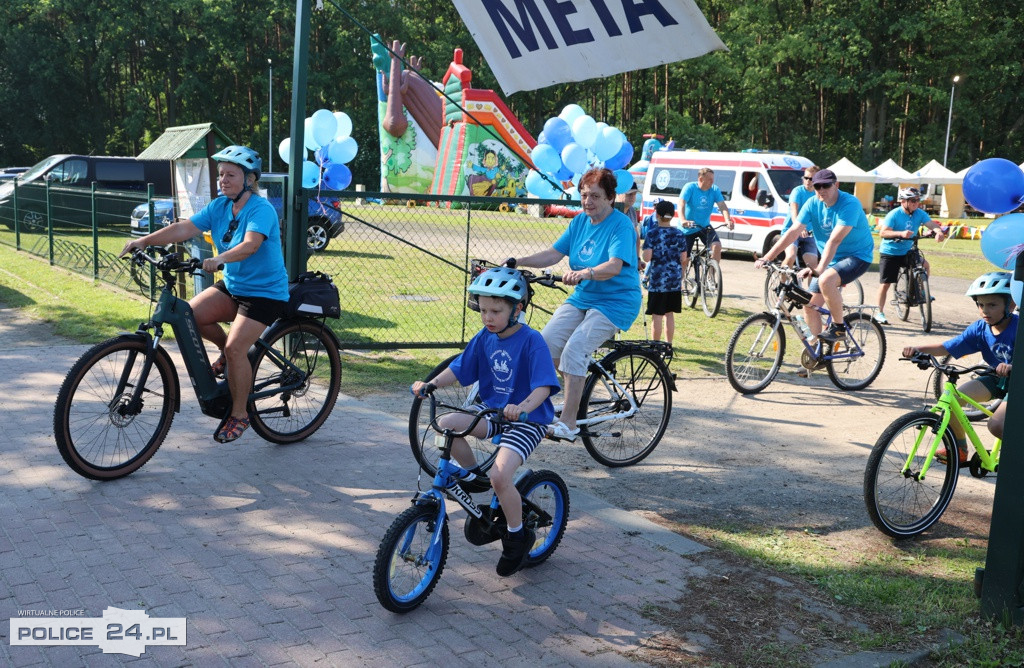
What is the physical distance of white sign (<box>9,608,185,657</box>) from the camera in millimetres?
3570

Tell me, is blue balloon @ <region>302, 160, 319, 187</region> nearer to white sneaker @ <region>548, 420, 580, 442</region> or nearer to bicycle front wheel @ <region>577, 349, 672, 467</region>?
bicycle front wheel @ <region>577, 349, 672, 467</region>

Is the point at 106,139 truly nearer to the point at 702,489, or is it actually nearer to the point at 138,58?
the point at 138,58

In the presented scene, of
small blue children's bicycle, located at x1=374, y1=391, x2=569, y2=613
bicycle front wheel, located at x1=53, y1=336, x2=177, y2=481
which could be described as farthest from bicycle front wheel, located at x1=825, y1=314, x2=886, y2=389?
bicycle front wheel, located at x1=53, y1=336, x2=177, y2=481

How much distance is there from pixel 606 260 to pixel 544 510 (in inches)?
80.3

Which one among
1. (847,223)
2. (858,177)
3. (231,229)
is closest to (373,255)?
(847,223)

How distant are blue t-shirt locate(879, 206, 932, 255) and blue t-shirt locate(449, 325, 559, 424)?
979 centimetres

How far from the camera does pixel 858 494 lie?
5.99 m

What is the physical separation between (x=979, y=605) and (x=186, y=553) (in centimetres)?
368

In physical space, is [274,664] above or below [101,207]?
below

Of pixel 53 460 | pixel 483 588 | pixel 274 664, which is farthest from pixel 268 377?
pixel 274 664

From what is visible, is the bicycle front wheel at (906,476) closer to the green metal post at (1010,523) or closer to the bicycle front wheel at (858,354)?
the green metal post at (1010,523)

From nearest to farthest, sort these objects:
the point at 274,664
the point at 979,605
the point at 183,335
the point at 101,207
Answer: the point at 274,664 < the point at 979,605 < the point at 183,335 < the point at 101,207

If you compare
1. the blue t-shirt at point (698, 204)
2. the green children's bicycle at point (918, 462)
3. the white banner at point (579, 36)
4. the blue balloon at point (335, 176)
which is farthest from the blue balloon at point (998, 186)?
the blue balloon at point (335, 176)

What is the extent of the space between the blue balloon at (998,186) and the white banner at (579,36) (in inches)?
99.0
